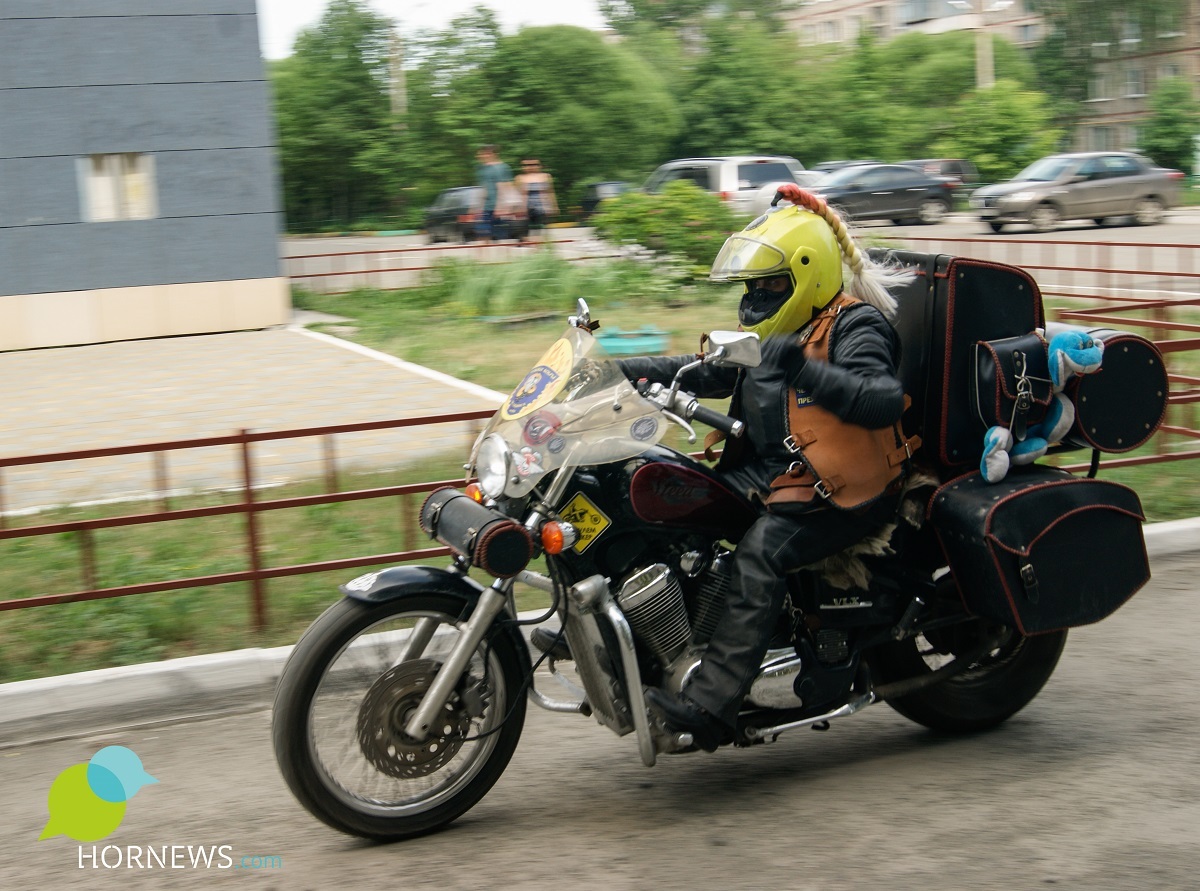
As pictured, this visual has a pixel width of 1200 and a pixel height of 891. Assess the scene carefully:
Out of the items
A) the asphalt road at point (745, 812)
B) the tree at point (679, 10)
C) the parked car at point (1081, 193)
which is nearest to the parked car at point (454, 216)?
the parked car at point (1081, 193)

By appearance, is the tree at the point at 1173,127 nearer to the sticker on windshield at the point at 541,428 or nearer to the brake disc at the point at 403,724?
the sticker on windshield at the point at 541,428

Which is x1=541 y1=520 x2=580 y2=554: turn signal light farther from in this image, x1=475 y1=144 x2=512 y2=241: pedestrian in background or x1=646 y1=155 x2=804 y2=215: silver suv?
x1=646 y1=155 x2=804 y2=215: silver suv

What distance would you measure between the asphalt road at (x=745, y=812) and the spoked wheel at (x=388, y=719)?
0.44 feet

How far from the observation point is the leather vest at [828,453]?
375cm

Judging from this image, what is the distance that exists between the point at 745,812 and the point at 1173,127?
4595 centimetres

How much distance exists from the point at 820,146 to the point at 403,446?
38285 mm

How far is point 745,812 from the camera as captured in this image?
3.88 m

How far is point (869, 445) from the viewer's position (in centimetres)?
380

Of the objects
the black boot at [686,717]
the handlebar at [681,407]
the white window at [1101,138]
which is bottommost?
the black boot at [686,717]

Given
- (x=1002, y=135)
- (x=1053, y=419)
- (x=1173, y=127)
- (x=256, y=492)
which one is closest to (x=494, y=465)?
(x=1053, y=419)

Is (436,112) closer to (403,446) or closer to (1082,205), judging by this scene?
(1082,205)

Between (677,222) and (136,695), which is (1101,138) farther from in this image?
(136,695)

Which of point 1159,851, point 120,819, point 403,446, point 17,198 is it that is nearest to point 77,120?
point 17,198

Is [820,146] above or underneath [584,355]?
above
